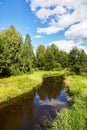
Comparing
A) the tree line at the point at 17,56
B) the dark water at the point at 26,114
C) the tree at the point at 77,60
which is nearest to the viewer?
the dark water at the point at 26,114

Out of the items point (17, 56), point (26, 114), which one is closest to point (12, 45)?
point (17, 56)

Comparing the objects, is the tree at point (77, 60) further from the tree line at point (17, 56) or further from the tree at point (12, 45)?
the tree at point (12, 45)

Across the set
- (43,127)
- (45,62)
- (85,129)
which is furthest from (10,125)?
(45,62)

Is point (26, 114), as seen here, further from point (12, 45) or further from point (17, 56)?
point (12, 45)

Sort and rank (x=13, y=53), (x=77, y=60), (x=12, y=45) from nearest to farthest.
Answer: (x=13, y=53), (x=12, y=45), (x=77, y=60)

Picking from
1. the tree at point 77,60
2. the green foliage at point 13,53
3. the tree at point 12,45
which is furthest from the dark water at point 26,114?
the tree at point 77,60

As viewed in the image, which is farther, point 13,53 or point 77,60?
point 77,60

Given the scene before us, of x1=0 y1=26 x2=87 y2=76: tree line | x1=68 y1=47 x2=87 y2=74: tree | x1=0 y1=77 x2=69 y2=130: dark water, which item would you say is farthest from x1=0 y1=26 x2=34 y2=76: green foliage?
x1=0 y1=77 x2=69 y2=130: dark water

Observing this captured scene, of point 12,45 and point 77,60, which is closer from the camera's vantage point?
point 12,45

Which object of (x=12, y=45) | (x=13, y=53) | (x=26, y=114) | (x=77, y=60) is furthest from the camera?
(x=77, y=60)

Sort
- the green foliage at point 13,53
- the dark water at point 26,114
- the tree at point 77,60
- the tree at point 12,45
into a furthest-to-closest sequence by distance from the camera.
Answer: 1. the tree at point 77,60
2. the tree at point 12,45
3. the green foliage at point 13,53
4. the dark water at point 26,114

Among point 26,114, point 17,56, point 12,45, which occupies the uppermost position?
point 12,45

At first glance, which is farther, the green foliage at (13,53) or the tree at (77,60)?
the tree at (77,60)

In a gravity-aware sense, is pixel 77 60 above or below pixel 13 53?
below
